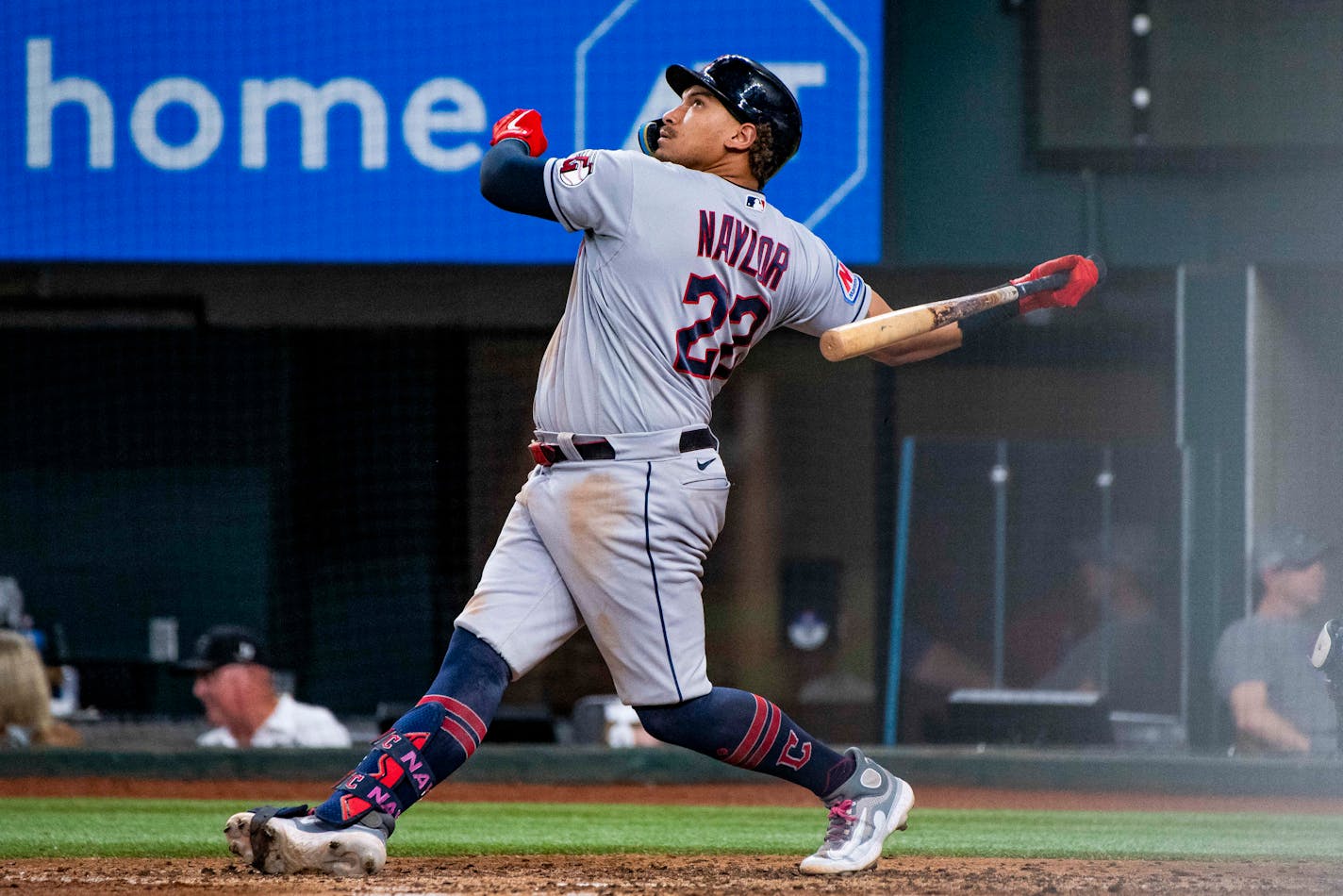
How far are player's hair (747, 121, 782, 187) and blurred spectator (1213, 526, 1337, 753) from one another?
12.8 ft

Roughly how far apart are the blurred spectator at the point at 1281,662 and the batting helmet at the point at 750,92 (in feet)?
12.9

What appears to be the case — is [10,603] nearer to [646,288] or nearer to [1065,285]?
[646,288]

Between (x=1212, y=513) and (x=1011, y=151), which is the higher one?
(x=1011, y=151)

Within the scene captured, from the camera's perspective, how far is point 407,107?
806 cm

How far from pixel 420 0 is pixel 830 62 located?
1.98 m

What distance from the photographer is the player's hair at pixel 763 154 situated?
11.2 feet

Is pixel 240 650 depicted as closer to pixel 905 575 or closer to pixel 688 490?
pixel 905 575

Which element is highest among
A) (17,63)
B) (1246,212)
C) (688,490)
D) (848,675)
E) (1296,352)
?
(17,63)

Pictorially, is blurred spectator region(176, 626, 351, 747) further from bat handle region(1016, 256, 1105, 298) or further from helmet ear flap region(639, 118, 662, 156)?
bat handle region(1016, 256, 1105, 298)

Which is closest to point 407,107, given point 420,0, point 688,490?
point 420,0

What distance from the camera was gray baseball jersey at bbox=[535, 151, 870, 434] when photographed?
10.5ft

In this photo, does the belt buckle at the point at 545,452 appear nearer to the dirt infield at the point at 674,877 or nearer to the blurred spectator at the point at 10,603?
the dirt infield at the point at 674,877

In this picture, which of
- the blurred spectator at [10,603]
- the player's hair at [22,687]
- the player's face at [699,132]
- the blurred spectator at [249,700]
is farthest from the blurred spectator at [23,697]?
the player's face at [699,132]

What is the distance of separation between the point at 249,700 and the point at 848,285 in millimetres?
4364
